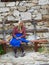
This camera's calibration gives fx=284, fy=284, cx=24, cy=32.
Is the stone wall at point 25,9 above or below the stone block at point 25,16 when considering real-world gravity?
above

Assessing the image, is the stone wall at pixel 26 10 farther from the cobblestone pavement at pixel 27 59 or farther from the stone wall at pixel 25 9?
the cobblestone pavement at pixel 27 59

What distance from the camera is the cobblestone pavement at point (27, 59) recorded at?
321 inches

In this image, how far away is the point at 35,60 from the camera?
831 cm

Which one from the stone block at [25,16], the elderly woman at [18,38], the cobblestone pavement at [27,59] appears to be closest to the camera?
the cobblestone pavement at [27,59]

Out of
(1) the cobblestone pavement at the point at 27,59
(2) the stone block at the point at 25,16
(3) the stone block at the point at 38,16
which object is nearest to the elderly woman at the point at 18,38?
(1) the cobblestone pavement at the point at 27,59

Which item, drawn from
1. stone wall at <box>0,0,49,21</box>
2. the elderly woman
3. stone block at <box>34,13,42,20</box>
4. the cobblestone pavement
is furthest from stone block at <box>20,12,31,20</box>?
the cobblestone pavement

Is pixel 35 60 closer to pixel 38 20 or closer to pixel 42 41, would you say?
pixel 42 41

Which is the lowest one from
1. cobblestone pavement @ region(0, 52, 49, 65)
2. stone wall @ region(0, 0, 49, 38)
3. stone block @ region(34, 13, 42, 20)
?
cobblestone pavement @ region(0, 52, 49, 65)

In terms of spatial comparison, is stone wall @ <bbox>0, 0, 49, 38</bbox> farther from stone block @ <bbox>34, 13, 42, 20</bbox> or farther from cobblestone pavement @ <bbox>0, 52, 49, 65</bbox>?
cobblestone pavement @ <bbox>0, 52, 49, 65</bbox>

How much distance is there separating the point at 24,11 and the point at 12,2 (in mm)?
596

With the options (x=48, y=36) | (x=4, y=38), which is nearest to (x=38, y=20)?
(x=48, y=36)

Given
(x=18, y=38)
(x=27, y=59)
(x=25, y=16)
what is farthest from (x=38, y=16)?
(x=27, y=59)

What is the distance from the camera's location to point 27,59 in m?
8.40

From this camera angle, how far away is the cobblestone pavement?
8156 millimetres
